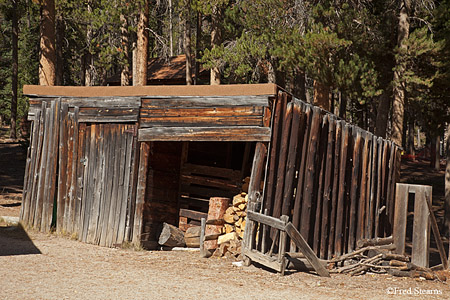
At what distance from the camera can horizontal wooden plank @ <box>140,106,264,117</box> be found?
1004cm

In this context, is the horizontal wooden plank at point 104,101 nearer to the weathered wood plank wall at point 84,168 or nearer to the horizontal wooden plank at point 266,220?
the weathered wood plank wall at point 84,168

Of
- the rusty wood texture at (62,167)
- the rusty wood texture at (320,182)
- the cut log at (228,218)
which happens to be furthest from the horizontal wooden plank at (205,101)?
the cut log at (228,218)

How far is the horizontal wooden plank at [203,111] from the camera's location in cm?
1004

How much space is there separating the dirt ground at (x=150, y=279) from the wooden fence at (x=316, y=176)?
1.03 metres

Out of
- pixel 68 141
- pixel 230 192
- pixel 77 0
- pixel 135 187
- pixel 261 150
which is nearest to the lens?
pixel 261 150

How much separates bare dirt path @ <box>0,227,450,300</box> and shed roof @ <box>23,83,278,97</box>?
3107mm

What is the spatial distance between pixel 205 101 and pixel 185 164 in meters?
2.84

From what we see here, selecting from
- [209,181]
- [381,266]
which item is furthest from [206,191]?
[381,266]

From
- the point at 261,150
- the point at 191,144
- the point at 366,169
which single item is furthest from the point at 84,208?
the point at 366,169

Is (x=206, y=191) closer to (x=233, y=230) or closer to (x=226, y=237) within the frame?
(x=233, y=230)

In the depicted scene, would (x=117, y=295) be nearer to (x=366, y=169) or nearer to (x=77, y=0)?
(x=366, y=169)

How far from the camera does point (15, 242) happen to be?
10594 mm

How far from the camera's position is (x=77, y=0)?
1869 centimetres

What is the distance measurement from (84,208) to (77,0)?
10000mm
